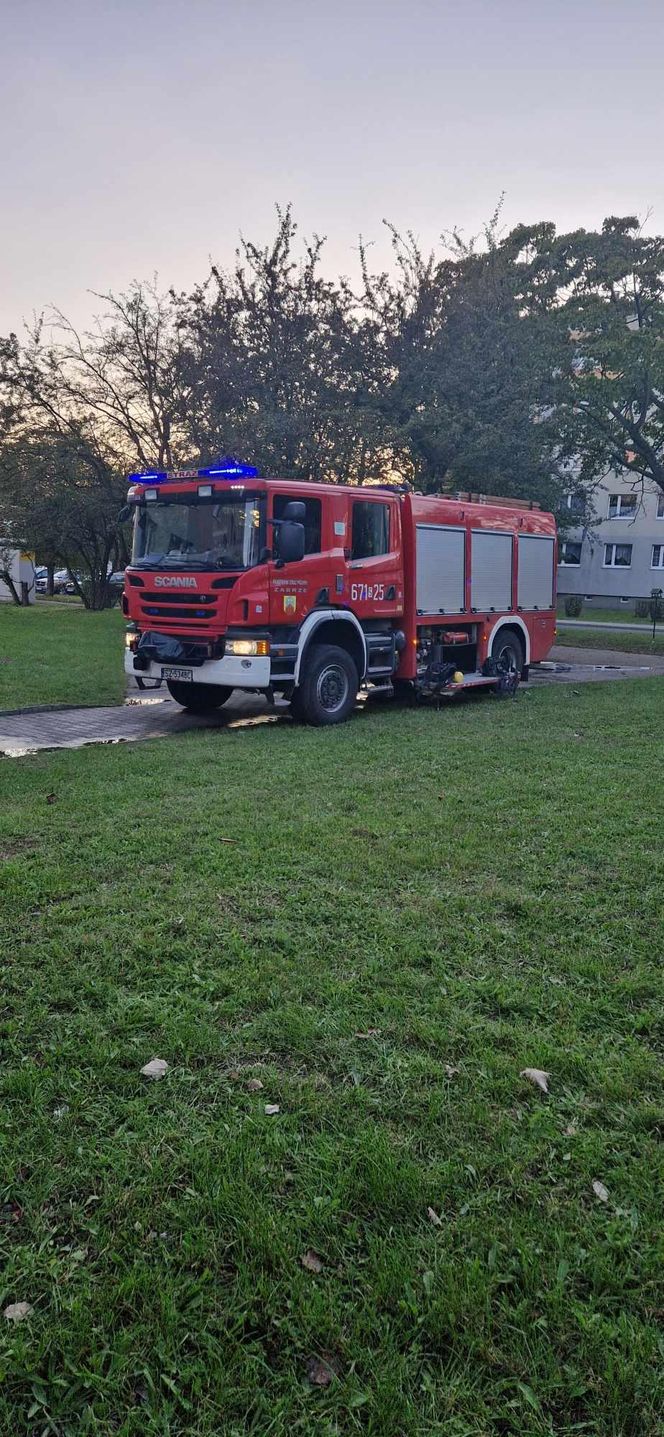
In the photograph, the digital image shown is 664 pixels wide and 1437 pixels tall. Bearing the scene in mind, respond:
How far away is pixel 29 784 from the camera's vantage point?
7.30 metres

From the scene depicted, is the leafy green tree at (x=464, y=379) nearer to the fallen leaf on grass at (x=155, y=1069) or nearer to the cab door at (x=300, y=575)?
the cab door at (x=300, y=575)

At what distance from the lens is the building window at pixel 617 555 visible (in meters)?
46.3

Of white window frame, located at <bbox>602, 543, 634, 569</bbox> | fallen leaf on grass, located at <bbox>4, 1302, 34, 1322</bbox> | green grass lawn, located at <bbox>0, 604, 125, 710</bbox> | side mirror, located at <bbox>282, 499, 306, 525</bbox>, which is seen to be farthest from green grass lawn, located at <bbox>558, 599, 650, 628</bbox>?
fallen leaf on grass, located at <bbox>4, 1302, 34, 1322</bbox>

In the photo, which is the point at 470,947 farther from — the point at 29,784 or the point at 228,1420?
the point at 29,784

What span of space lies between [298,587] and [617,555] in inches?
1586

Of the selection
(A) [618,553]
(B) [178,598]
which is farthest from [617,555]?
(B) [178,598]

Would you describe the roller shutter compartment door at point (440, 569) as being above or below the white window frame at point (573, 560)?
below

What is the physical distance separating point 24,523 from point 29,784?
2361 centimetres

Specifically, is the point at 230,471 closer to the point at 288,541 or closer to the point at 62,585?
the point at 288,541

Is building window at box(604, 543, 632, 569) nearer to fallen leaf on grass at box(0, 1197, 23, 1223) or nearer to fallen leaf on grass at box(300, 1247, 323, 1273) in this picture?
fallen leaf on grass at box(300, 1247, 323, 1273)

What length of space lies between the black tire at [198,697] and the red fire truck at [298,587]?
19 millimetres

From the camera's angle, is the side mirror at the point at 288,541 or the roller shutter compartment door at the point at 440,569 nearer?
the side mirror at the point at 288,541

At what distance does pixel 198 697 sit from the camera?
12.1 metres

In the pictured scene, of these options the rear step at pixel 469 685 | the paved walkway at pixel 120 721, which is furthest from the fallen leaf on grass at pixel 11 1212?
the rear step at pixel 469 685
